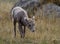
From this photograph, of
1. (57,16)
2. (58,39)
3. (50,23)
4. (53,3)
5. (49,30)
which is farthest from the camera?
(53,3)

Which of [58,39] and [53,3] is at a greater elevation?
[53,3]

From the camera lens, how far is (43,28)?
1201 cm

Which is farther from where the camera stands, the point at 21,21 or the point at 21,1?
the point at 21,1

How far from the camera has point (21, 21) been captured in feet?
35.3

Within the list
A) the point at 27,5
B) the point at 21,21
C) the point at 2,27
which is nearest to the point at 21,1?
the point at 27,5

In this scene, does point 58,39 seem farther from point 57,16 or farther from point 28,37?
point 57,16

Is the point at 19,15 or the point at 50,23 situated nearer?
the point at 19,15

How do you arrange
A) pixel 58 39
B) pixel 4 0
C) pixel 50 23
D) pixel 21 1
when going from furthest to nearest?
1. pixel 4 0
2. pixel 21 1
3. pixel 50 23
4. pixel 58 39

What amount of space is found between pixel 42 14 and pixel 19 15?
4.53m

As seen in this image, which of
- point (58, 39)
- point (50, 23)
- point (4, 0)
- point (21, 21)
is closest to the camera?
point (58, 39)

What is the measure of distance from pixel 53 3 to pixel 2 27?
487 cm

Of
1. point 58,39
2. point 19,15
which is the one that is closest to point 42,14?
point 19,15

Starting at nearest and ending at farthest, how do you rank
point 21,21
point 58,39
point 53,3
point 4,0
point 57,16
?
1. point 58,39
2. point 21,21
3. point 57,16
4. point 53,3
5. point 4,0

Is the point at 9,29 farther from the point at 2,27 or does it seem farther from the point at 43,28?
the point at 43,28
